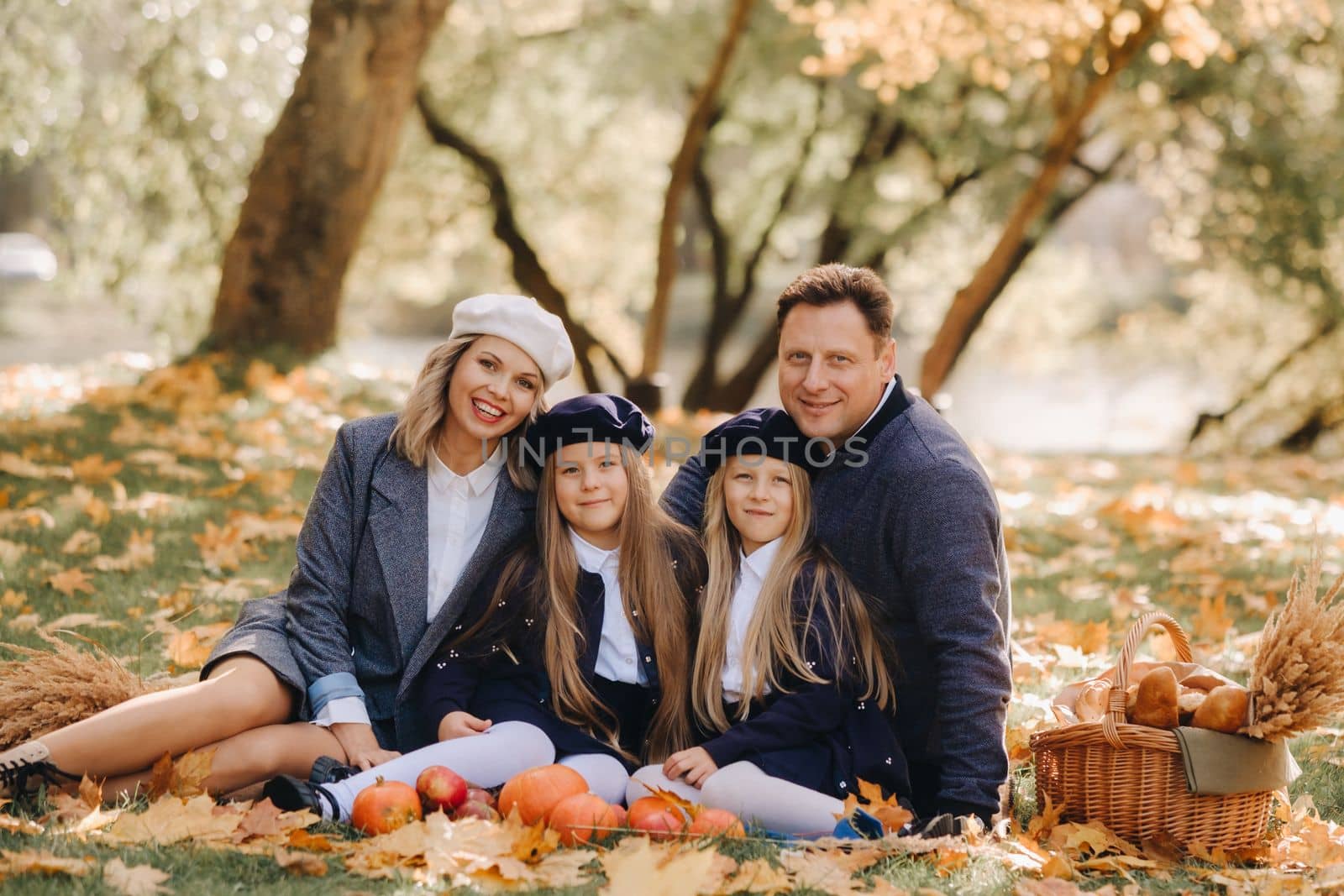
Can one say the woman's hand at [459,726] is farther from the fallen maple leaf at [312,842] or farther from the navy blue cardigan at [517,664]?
the fallen maple leaf at [312,842]

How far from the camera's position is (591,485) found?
132 inches

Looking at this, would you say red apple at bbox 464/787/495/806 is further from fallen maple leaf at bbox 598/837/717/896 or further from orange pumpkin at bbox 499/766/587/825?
fallen maple leaf at bbox 598/837/717/896

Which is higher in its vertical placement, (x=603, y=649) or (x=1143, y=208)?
(x=1143, y=208)

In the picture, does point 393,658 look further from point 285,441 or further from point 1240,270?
point 1240,270

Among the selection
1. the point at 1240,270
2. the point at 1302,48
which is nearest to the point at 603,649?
the point at 1302,48

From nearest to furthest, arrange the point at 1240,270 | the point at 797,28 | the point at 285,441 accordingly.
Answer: the point at 285,441, the point at 797,28, the point at 1240,270

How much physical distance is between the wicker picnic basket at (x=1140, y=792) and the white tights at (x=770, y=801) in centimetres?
64

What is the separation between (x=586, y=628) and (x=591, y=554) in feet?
0.71

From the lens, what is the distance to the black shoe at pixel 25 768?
281 centimetres

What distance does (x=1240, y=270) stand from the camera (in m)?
13.3

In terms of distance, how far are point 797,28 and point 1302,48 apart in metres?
4.69

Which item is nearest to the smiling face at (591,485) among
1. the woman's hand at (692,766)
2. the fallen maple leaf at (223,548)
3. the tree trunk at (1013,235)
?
the woman's hand at (692,766)

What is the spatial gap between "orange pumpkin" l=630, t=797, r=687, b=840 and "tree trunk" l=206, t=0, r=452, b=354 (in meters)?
6.73

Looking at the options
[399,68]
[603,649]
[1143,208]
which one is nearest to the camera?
[603,649]
